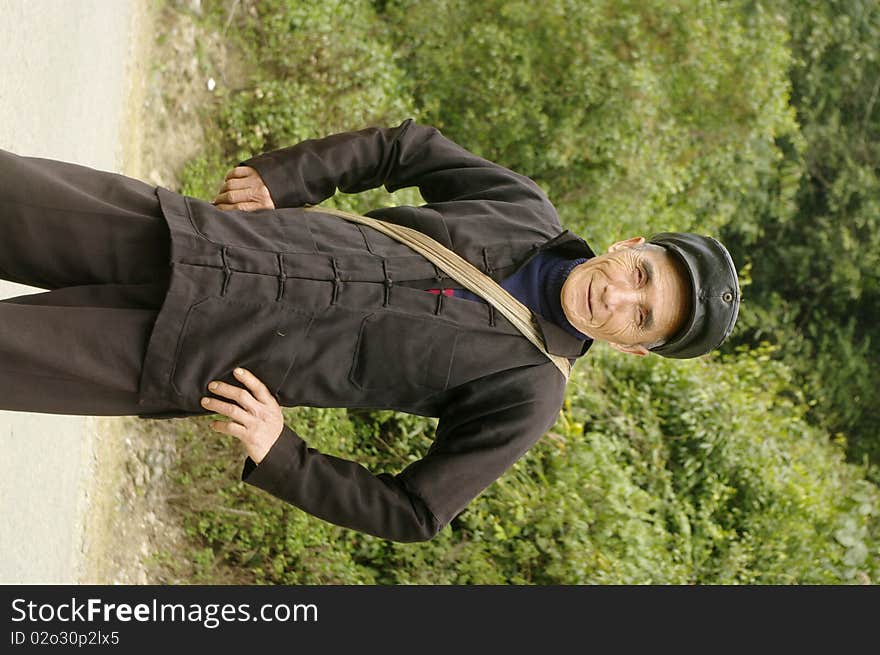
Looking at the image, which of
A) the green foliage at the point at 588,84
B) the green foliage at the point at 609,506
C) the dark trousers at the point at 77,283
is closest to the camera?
the dark trousers at the point at 77,283

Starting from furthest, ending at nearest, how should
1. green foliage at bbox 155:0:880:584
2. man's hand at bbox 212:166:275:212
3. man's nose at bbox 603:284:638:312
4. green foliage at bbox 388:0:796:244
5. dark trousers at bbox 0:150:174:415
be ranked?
1. green foliage at bbox 388:0:796:244
2. green foliage at bbox 155:0:880:584
3. man's hand at bbox 212:166:275:212
4. man's nose at bbox 603:284:638:312
5. dark trousers at bbox 0:150:174:415

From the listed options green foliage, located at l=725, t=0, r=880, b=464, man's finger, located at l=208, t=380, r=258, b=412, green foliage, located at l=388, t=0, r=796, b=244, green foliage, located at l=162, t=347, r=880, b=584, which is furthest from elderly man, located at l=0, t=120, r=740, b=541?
green foliage, located at l=725, t=0, r=880, b=464

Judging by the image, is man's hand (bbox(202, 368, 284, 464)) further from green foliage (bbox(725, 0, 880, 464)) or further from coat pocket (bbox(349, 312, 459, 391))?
green foliage (bbox(725, 0, 880, 464))

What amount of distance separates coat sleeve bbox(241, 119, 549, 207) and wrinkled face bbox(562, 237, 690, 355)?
50cm

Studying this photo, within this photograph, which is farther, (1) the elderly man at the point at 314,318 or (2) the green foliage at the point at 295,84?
(2) the green foliage at the point at 295,84

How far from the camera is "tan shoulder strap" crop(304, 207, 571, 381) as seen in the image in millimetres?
2541

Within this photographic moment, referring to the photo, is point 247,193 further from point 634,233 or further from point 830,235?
point 830,235

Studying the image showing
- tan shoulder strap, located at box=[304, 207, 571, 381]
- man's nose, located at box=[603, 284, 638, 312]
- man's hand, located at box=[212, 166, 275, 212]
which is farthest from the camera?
man's hand, located at box=[212, 166, 275, 212]

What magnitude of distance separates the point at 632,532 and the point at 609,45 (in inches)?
152

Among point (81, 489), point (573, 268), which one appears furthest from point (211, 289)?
point (81, 489)

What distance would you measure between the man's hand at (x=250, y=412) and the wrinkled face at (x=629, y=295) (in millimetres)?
857

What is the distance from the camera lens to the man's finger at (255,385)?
2.34 metres

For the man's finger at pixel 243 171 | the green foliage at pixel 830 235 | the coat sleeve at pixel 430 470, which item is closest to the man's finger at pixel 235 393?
the coat sleeve at pixel 430 470

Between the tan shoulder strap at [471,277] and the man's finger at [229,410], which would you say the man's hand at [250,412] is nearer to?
the man's finger at [229,410]
